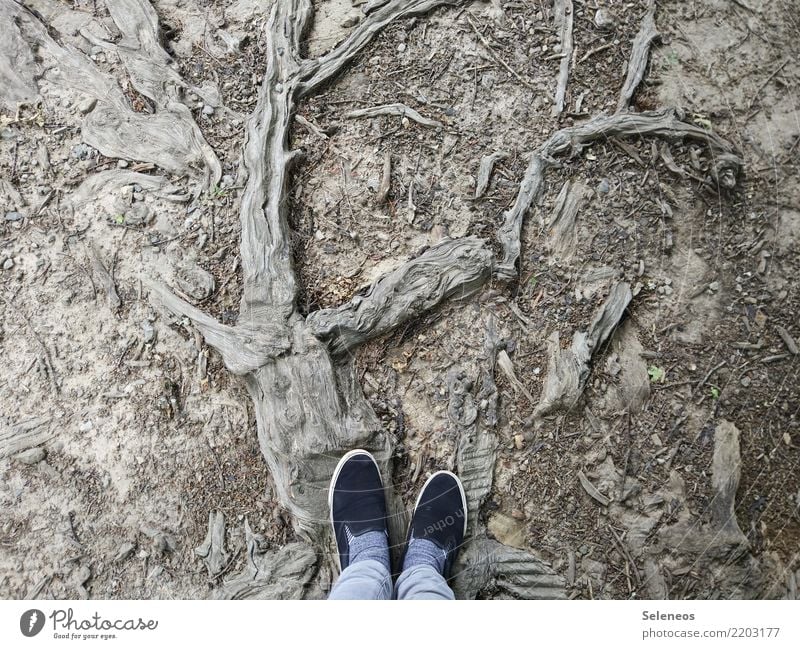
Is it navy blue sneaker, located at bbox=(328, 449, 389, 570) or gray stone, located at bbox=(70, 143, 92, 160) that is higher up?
gray stone, located at bbox=(70, 143, 92, 160)

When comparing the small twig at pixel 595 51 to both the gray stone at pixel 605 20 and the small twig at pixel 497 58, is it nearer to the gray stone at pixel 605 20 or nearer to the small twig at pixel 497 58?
the gray stone at pixel 605 20

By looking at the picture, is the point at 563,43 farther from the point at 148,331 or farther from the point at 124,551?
the point at 124,551

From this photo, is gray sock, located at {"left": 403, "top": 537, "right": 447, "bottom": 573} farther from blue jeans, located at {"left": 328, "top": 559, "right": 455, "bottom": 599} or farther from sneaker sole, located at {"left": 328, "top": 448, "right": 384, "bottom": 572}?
sneaker sole, located at {"left": 328, "top": 448, "right": 384, "bottom": 572}

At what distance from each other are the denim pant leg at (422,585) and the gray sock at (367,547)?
3.0 inches

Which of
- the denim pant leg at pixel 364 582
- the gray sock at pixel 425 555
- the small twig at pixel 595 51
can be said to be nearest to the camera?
the denim pant leg at pixel 364 582

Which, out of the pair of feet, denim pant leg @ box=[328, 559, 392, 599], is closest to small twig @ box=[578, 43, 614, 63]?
the pair of feet

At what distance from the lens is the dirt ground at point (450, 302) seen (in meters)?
1.56

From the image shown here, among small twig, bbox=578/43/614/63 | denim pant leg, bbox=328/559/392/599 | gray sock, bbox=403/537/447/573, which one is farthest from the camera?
small twig, bbox=578/43/614/63

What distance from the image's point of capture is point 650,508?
5.08 feet

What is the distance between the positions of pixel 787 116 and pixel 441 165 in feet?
3.91

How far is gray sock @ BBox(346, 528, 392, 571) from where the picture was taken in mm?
1581

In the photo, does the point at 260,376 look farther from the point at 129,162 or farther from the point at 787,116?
the point at 787,116

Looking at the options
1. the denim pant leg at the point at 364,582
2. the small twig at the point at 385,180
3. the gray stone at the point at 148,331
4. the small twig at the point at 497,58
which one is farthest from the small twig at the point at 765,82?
the gray stone at the point at 148,331

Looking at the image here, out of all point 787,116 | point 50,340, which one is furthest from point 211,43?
point 787,116
